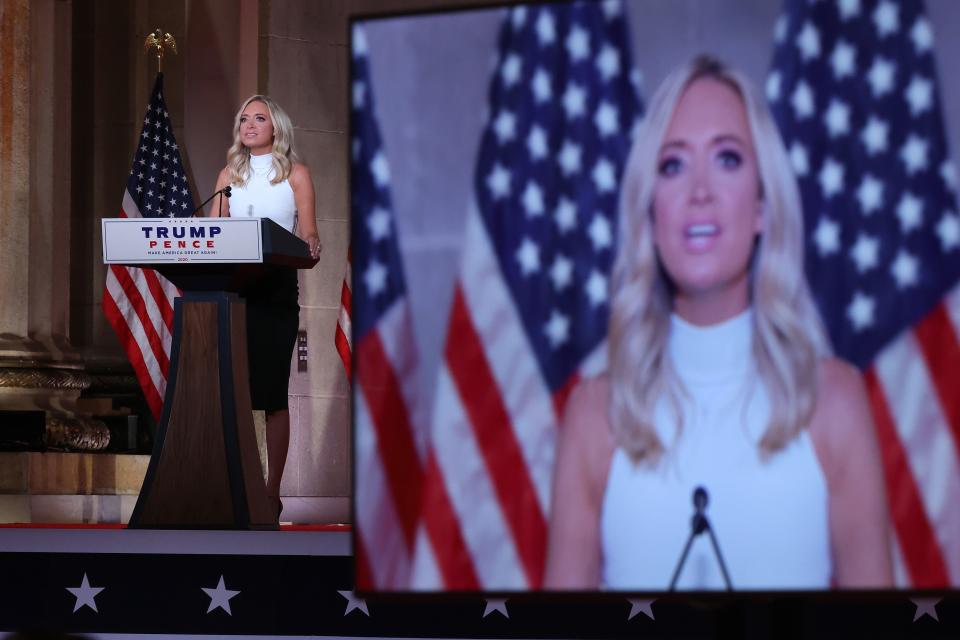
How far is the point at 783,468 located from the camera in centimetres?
203

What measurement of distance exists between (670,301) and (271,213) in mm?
3774

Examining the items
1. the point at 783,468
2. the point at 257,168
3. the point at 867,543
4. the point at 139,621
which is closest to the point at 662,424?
the point at 783,468

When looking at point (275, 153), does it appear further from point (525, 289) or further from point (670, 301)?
point (670, 301)

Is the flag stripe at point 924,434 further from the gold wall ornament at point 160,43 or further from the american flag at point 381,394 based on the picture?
the gold wall ornament at point 160,43

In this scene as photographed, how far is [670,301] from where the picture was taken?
211cm

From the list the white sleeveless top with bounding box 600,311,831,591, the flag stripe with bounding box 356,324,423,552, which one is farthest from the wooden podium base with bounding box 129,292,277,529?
the white sleeveless top with bounding box 600,311,831,591

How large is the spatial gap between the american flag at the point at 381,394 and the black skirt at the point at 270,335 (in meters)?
3.51

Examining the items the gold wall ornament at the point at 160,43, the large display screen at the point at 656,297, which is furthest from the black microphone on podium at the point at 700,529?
the gold wall ornament at the point at 160,43

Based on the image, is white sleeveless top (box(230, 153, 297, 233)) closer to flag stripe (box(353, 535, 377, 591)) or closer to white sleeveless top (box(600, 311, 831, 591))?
flag stripe (box(353, 535, 377, 591))

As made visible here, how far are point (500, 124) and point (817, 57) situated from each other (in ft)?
1.63

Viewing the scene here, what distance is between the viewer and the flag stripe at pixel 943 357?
2.00 m

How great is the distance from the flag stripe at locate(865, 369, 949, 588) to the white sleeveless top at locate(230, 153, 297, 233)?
3.95 metres

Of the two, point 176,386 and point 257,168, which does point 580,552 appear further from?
point 257,168

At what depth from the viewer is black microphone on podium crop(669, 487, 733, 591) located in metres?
2.01
